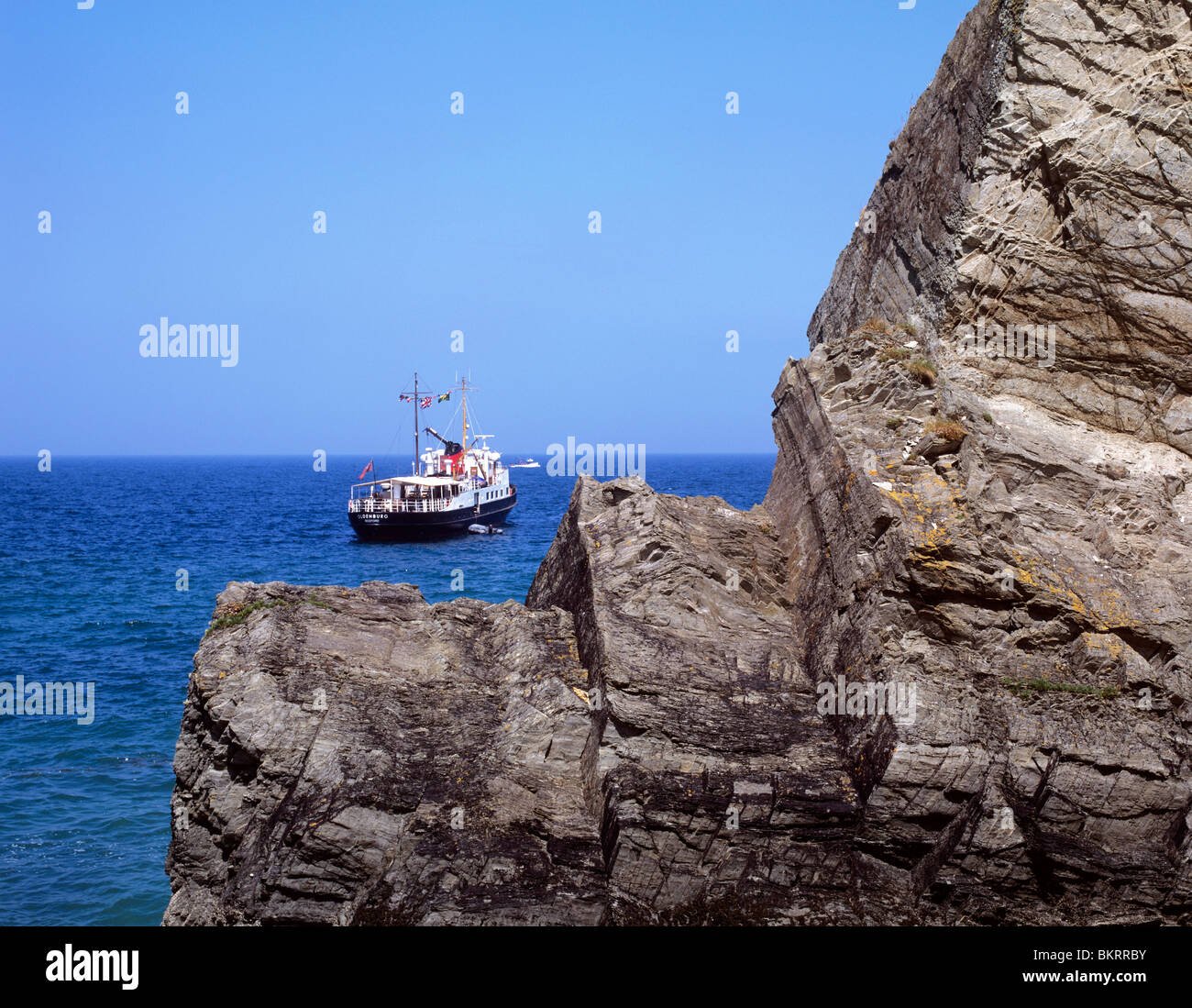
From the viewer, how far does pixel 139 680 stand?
2766 cm

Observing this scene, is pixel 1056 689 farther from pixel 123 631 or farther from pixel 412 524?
pixel 412 524

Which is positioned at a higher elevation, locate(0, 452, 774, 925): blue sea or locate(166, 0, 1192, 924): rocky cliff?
locate(166, 0, 1192, 924): rocky cliff

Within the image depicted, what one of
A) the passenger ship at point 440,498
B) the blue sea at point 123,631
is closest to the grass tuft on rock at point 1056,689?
the blue sea at point 123,631

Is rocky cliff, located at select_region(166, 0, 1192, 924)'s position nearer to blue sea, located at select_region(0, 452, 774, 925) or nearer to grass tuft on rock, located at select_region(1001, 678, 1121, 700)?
grass tuft on rock, located at select_region(1001, 678, 1121, 700)

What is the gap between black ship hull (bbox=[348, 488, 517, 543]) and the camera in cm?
6500

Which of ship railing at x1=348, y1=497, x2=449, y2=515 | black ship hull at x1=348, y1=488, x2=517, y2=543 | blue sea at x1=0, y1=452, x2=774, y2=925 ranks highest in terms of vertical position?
ship railing at x1=348, y1=497, x2=449, y2=515

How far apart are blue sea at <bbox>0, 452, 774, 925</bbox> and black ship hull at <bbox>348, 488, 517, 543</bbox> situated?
1420 millimetres

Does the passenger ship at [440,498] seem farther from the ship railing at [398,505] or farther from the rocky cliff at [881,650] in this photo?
the rocky cliff at [881,650]

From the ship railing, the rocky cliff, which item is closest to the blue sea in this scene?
the ship railing

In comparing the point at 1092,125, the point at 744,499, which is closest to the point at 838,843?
the point at 1092,125

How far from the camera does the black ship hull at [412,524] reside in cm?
6500

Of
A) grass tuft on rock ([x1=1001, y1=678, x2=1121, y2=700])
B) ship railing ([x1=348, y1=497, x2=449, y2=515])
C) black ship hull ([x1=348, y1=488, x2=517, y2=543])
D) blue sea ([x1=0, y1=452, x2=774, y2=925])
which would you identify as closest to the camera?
grass tuft on rock ([x1=1001, y1=678, x2=1121, y2=700])

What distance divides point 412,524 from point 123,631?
106 feet
